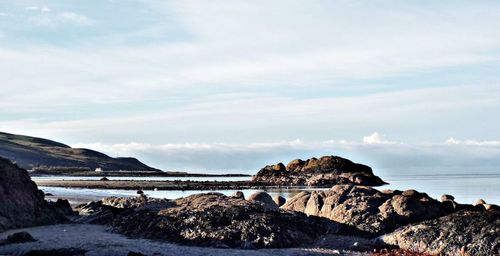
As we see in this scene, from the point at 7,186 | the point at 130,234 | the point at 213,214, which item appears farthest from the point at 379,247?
the point at 7,186

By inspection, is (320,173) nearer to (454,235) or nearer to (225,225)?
(225,225)

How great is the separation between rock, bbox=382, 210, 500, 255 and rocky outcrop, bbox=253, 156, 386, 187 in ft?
248

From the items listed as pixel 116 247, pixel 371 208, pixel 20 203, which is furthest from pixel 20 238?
pixel 371 208

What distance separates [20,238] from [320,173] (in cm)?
9278

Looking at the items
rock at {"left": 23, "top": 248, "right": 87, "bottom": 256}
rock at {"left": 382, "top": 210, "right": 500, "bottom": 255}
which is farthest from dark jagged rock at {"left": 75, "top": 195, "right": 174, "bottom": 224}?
rock at {"left": 382, "top": 210, "right": 500, "bottom": 255}

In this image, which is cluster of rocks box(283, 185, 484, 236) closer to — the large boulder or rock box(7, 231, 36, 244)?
the large boulder

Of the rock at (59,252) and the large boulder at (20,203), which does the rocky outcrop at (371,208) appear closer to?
the rock at (59,252)

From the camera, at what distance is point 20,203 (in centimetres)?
3528

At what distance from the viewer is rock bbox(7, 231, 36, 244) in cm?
2850

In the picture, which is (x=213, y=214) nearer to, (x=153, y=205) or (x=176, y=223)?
(x=176, y=223)

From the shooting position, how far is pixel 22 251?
26938mm

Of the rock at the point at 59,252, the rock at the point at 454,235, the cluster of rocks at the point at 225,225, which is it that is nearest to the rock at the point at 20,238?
the rock at the point at 59,252

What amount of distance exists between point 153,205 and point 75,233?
20.6ft

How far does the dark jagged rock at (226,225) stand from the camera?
29.4 metres
